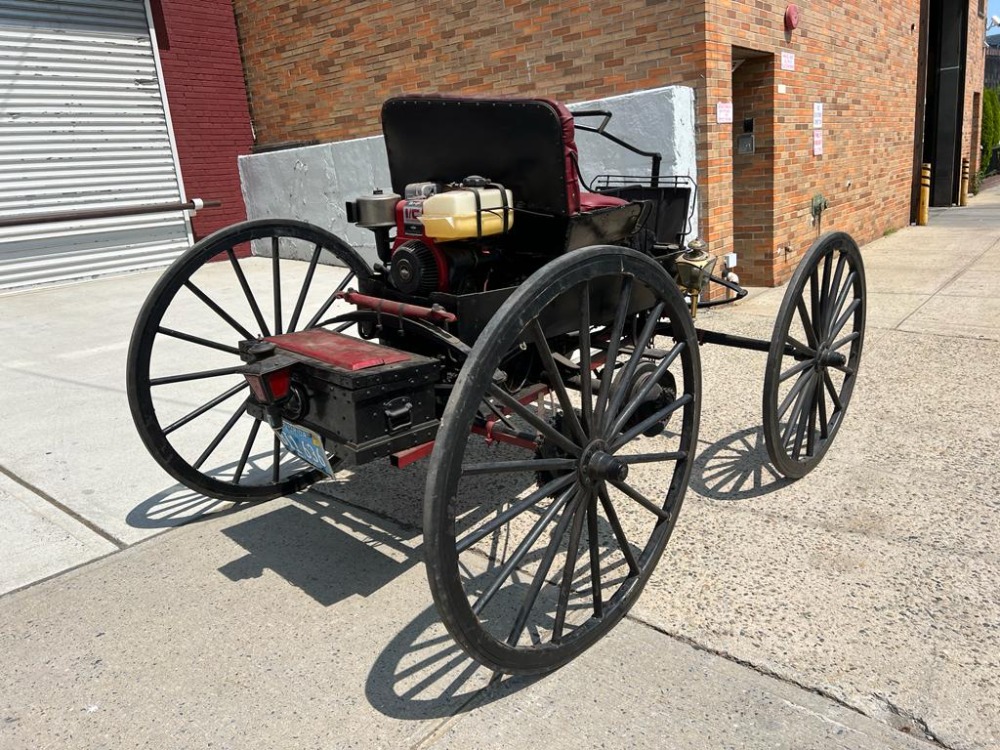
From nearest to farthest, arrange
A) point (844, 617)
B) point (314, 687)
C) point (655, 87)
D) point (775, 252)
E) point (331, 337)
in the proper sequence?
point (314, 687) → point (844, 617) → point (331, 337) → point (655, 87) → point (775, 252)

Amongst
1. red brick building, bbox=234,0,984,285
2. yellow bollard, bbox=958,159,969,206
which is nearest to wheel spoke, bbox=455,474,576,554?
red brick building, bbox=234,0,984,285

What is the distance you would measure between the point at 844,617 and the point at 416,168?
96.9 inches

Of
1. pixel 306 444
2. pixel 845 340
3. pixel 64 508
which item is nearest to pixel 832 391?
pixel 845 340

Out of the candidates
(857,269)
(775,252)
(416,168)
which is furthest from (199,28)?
(857,269)

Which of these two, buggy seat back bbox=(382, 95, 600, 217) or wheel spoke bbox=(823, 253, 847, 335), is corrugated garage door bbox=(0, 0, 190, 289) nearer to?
buggy seat back bbox=(382, 95, 600, 217)

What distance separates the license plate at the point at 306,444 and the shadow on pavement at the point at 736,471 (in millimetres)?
1801

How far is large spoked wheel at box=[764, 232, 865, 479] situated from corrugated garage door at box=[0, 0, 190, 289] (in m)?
9.80

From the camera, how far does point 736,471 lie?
3818 mm

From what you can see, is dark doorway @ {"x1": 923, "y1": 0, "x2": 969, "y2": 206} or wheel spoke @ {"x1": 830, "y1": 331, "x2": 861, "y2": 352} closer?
wheel spoke @ {"x1": 830, "y1": 331, "x2": 861, "y2": 352}

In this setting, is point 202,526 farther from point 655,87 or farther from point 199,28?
point 199,28

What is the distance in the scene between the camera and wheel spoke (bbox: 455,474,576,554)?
2.06 m

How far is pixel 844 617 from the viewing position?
2588mm

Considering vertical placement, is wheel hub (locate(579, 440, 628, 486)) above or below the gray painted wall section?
below

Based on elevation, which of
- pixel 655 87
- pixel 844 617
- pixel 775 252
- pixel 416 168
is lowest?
pixel 844 617
